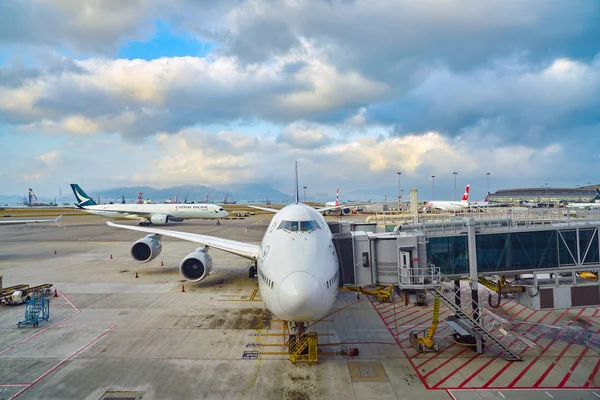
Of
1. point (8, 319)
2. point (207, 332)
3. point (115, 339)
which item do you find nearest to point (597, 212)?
point (207, 332)

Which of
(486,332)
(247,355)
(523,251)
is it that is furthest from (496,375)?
(247,355)

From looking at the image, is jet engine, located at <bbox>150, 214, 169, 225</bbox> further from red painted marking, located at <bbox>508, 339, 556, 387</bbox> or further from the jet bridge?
red painted marking, located at <bbox>508, 339, 556, 387</bbox>

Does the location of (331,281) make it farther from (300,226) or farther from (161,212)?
(161,212)

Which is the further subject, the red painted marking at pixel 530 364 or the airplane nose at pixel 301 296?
the red painted marking at pixel 530 364

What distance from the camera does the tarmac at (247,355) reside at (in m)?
10.9

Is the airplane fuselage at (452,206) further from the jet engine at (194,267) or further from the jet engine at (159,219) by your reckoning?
the jet engine at (194,267)

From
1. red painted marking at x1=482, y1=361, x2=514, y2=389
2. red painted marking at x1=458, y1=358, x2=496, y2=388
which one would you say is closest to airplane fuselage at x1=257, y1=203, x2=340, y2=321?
red painted marking at x1=458, y1=358, x2=496, y2=388

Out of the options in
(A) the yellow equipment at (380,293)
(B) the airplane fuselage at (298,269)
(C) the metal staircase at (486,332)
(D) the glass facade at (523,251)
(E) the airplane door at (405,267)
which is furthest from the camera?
(A) the yellow equipment at (380,293)

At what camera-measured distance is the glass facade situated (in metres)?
14.4

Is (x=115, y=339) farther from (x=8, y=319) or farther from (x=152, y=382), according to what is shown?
(x=8, y=319)

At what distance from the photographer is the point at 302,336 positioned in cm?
1323

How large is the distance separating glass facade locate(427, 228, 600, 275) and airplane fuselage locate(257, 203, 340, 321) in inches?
232

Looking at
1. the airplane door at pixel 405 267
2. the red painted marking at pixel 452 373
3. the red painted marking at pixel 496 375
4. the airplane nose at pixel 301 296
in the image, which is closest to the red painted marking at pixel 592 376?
the red painted marking at pixel 496 375

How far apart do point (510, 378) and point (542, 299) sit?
13.7 feet
